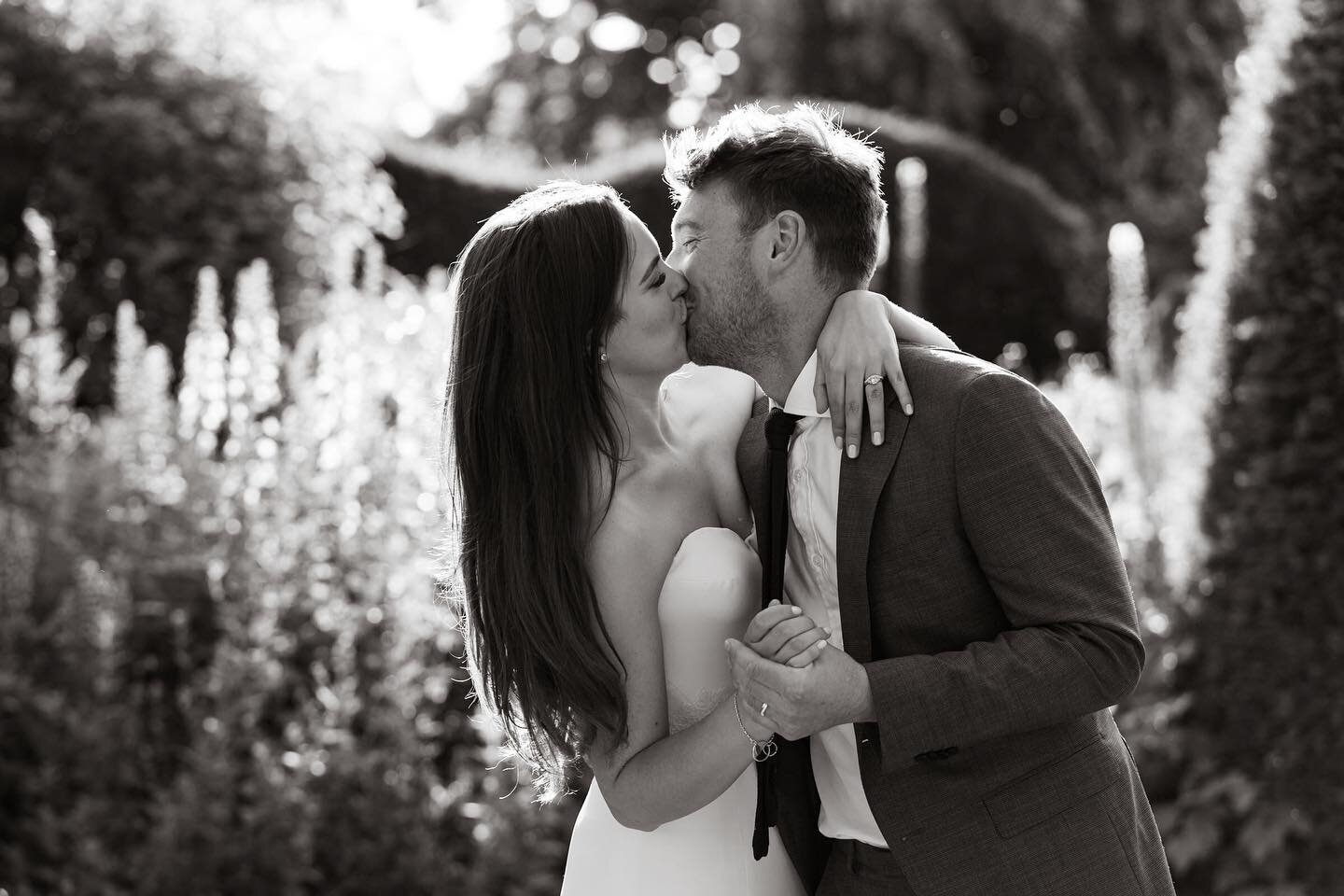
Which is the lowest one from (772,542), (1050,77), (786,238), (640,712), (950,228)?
(640,712)

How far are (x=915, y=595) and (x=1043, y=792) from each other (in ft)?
1.32

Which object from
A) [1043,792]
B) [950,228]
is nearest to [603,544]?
[1043,792]

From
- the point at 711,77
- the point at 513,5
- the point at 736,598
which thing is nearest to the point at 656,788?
the point at 736,598

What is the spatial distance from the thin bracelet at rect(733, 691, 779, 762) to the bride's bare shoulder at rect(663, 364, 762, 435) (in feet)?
2.49

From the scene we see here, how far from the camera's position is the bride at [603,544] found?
2.54 meters

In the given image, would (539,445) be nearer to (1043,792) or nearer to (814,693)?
(814,693)

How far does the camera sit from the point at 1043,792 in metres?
2.34

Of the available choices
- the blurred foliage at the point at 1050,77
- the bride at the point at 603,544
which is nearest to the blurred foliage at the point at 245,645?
the bride at the point at 603,544

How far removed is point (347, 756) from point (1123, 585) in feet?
9.09

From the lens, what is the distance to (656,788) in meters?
2.49

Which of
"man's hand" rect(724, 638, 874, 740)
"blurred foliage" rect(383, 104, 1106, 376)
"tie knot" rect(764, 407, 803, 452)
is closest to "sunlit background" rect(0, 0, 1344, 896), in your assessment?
"tie knot" rect(764, 407, 803, 452)

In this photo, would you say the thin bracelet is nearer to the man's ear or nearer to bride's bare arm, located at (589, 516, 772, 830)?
bride's bare arm, located at (589, 516, 772, 830)

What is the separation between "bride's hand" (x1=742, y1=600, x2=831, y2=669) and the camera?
2219mm

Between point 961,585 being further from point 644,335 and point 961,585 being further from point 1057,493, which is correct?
point 644,335
